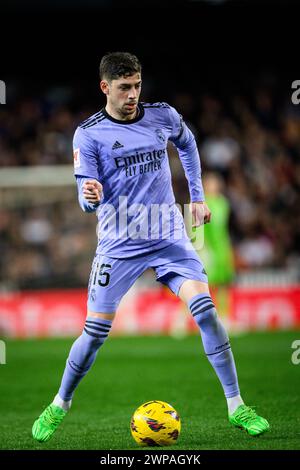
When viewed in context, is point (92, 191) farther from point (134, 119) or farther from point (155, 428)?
point (155, 428)

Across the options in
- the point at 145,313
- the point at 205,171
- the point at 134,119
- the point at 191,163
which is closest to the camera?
the point at 134,119

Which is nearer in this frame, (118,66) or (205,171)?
(118,66)

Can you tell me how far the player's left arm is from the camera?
6672 mm

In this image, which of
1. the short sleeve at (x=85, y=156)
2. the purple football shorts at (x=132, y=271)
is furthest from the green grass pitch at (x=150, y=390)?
the short sleeve at (x=85, y=156)

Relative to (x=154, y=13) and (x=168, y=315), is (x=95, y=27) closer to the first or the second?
(x=154, y=13)

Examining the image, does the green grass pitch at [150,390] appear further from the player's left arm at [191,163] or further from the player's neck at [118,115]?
the player's neck at [118,115]

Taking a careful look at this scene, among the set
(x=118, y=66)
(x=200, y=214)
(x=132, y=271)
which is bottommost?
(x=132, y=271)

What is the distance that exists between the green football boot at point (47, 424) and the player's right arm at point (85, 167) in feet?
4.80

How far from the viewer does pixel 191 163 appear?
22.5 ft

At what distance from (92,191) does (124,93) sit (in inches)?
32.5

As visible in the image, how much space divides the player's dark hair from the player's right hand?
2.72 ft

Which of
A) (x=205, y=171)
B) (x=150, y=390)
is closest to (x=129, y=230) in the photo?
A: (x=150, y=390)

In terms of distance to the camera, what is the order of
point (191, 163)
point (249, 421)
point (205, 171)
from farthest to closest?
point (205, 171) < point (191, 163) < point (249, 421)

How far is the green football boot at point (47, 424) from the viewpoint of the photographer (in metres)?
6.28
